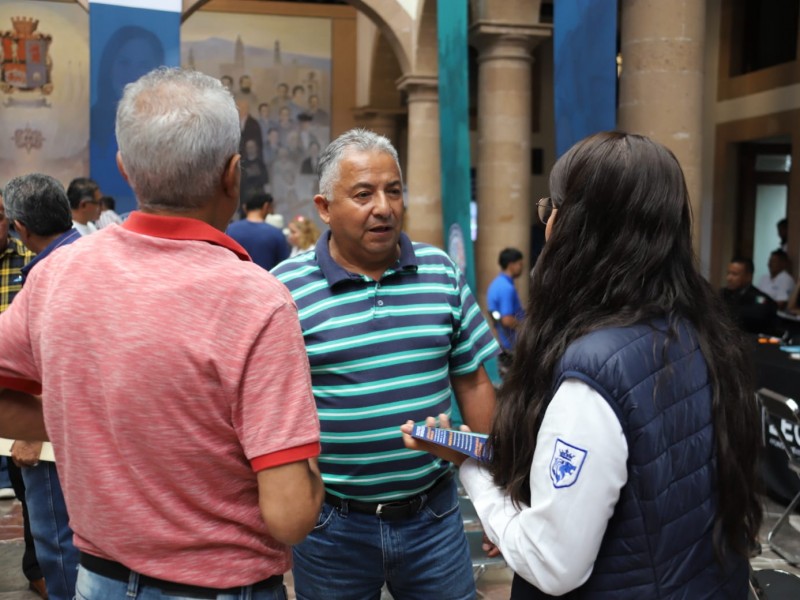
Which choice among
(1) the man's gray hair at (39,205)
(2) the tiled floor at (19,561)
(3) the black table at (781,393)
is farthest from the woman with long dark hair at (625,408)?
(3) the black table at (781,393)

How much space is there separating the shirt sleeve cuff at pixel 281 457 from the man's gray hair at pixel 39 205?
2.26 meters

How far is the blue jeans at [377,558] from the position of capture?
229 centimetres

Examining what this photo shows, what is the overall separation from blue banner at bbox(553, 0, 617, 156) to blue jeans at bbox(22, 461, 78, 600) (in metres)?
3.26

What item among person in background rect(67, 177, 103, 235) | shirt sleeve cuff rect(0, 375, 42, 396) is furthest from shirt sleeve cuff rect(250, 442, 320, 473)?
person in background rect(67, 177, 103, 235)

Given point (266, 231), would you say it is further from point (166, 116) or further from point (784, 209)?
point (784, 209)

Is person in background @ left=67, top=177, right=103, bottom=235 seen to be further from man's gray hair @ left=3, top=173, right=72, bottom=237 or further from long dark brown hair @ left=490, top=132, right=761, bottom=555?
long dark brown hair @ left=490, top=132, right=761, bottom=555

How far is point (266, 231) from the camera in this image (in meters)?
6.91

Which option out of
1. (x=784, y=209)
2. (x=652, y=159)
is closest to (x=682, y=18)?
(x=652, y=159)

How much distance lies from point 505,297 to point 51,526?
6014 millimetres

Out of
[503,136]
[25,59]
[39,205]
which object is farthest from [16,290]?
[25,59]

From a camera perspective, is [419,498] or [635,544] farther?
[419,498]

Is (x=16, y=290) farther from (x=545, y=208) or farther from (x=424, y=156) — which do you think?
(x=424, y=156)

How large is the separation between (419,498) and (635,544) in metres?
0.93

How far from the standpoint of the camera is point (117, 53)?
8.07 m
